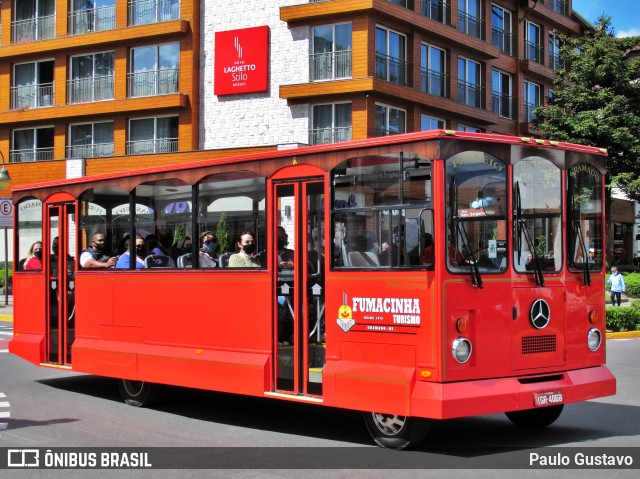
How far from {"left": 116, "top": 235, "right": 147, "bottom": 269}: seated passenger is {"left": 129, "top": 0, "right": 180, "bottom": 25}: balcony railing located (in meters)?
25.1

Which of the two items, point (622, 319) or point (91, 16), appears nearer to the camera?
point (622, 319)

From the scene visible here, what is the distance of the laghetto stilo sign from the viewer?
106 ft

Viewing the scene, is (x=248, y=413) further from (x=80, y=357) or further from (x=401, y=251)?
(x=401, y=251)

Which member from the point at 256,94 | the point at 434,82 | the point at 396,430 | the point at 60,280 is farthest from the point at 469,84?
the point at 396,430

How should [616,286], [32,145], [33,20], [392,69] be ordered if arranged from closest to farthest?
[616,286] → [392,69] → [33,20] → [32,145]

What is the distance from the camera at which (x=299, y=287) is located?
368 inches

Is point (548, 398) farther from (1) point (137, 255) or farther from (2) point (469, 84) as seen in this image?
(2) point (469, 84)

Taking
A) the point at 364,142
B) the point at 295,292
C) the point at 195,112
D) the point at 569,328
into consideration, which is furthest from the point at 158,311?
the point at 195,112

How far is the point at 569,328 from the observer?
29.4 ft

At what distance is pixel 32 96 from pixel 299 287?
3251 cm

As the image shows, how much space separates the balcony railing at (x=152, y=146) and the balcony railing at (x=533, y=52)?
1731 cm

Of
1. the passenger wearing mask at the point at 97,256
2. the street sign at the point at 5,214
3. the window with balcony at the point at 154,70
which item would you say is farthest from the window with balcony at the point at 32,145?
the passenger wearing mask at the point at 97,256

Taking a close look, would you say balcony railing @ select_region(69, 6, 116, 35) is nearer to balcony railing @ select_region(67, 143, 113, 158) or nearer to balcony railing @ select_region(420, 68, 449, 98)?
balcony railing @ select_region(67, 143, 113, 158)

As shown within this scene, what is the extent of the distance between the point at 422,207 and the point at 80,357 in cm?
615
